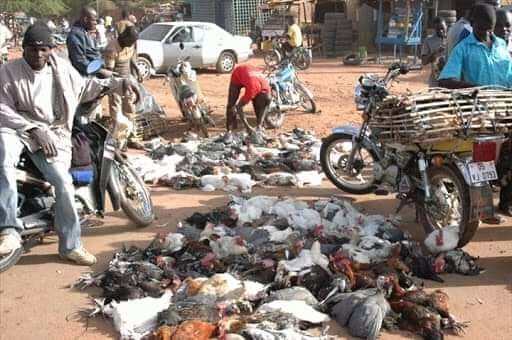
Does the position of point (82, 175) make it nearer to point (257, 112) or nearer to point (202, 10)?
point (257, 112)

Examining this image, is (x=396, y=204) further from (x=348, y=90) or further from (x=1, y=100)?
(x=348, y=90)

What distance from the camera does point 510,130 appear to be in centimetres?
492

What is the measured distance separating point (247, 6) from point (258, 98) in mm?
23948

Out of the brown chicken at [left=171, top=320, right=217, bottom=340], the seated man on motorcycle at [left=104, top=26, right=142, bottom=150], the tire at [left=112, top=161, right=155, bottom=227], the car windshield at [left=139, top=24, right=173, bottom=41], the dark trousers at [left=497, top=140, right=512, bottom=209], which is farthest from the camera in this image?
the car windshield at [left=139, top=24, right=173, bottom=41]

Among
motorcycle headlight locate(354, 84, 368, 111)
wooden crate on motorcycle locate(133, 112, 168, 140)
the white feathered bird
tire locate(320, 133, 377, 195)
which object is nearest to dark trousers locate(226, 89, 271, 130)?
wooden crate on motorcycle locate(133, 112, 168, 140)

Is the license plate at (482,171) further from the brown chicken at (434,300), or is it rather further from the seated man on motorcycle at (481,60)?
the brown chicken at (434,300)

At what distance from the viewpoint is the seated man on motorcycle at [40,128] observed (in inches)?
177

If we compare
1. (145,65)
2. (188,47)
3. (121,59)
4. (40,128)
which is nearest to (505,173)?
(40,128)

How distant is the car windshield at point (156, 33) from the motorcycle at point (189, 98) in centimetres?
838

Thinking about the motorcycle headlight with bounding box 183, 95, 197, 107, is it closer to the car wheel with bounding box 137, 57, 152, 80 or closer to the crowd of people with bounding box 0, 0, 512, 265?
the crowd of people with bounding box 0, 0, 512, 265

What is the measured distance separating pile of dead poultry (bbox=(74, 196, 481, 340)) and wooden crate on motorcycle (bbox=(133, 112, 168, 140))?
455 centimetres

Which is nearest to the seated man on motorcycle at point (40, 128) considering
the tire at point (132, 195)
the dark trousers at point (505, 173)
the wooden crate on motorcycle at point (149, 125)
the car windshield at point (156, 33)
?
the tire at point (132, 195)

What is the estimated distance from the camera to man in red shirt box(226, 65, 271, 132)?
918cm

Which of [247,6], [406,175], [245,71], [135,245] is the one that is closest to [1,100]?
[135,245]
